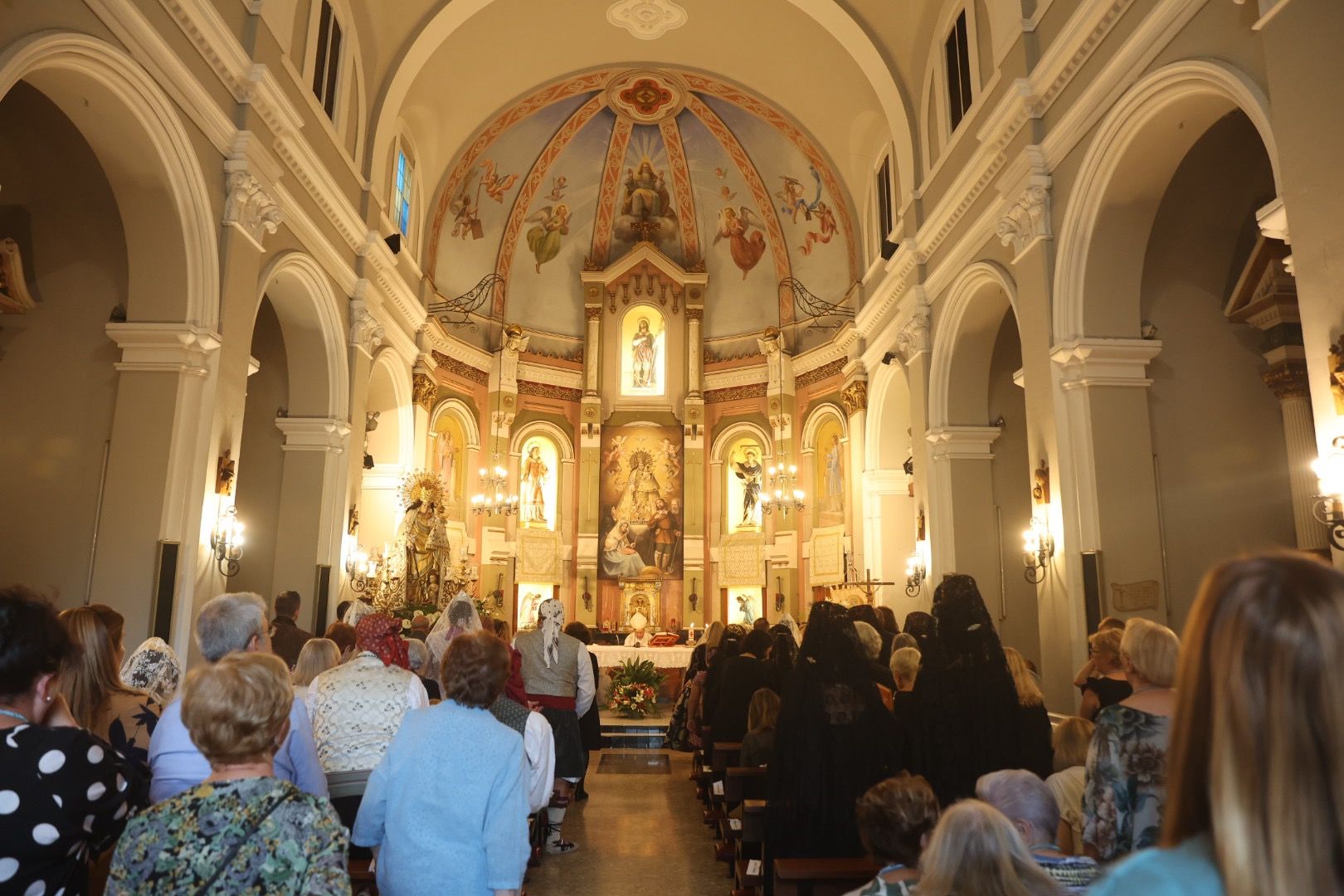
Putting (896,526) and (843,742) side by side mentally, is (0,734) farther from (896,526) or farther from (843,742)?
(896,526)

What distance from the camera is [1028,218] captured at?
9.55 m

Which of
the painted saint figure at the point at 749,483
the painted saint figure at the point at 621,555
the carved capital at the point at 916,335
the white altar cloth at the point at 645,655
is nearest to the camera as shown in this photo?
the carved capital at the point at 916,335

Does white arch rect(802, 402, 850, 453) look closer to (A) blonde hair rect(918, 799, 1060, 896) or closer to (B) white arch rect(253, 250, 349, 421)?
(B) white arch rect(253, 250, 349, 421)

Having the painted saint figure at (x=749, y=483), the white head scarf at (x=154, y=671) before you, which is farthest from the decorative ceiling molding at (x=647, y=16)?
the white head scarf at (x=154, y=671)

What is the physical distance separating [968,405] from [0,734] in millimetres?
12000

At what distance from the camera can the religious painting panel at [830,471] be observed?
18641 millimetres

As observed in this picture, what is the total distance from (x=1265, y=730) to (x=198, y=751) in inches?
116

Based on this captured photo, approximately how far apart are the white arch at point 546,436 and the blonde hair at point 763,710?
14.9 m

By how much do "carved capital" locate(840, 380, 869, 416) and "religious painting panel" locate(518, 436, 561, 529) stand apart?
724 centimetres

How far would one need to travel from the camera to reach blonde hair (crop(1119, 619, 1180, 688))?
335 cm

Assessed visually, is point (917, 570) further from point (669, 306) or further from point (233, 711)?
point (233, 711)

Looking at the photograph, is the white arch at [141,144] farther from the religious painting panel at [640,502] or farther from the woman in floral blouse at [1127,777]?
the religious painting panel at [640,502]

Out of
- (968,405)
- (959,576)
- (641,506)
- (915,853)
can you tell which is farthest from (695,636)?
(915,853)

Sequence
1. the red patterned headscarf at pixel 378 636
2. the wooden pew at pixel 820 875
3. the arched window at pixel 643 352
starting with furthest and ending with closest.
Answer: the arched window at pixel 643 352
the red patterned headscarf at pixel 378 636
the wooden pew at pixel 820 875
